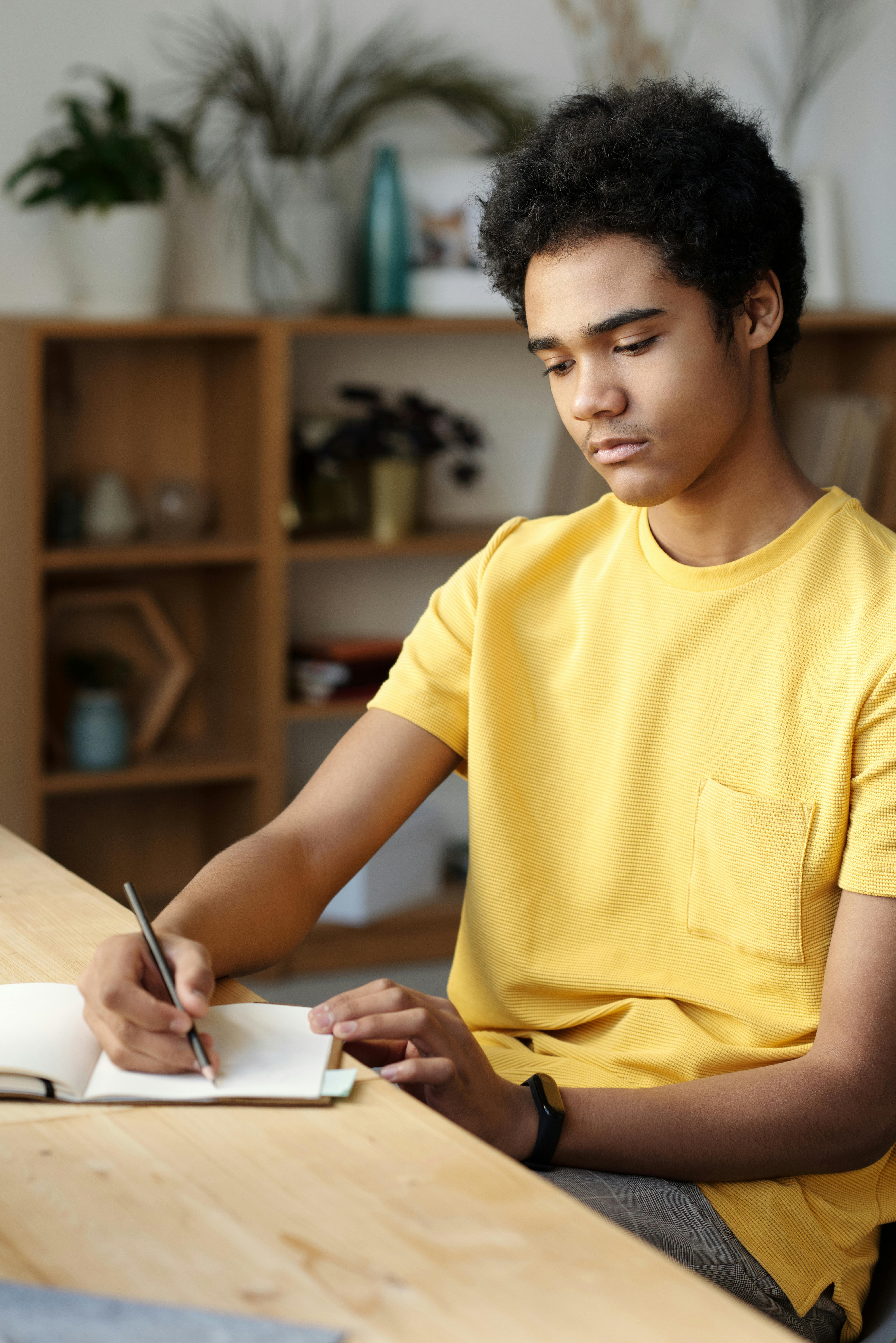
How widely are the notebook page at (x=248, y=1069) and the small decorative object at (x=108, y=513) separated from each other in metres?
2.21

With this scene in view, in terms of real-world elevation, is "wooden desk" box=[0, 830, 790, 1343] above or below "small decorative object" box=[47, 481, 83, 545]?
below

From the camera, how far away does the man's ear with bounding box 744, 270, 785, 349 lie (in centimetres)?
125

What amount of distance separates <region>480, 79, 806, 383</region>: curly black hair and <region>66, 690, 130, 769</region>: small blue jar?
1.98 m

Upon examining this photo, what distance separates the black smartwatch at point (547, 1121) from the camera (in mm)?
1076

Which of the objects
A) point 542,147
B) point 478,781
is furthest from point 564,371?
point 478,781

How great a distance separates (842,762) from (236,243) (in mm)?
2436

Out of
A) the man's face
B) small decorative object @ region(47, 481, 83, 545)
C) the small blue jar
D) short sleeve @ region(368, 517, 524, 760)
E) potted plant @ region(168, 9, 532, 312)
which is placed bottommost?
the small blue jar

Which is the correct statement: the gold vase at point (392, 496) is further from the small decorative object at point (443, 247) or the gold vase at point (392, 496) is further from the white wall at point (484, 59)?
the white wall at point (484, 59)

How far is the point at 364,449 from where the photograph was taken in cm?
317

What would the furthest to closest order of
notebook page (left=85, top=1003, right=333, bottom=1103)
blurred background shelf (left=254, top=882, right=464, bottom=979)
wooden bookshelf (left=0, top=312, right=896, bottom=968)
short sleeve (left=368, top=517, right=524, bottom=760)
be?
blurred background shelf (left=254, top=882, right=464, bottom=979) → wooden bookshelf (left=0, top=312, right=896, bottom=968) → short sleeve (left=368, top=517, right=524, bottom=760) → notebook page (left=85, top=1003, right=333, bottom=1103)

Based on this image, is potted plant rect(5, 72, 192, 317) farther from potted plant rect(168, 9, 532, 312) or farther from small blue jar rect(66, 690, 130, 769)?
small blue jar rect(66, 690, 130, 769)

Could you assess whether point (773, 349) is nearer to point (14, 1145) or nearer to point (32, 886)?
point (32, 886)

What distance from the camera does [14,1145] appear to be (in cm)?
82

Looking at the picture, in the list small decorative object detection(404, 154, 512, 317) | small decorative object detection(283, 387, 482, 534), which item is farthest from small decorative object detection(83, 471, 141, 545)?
small decorative object detection(404, 154, 512, 317)
